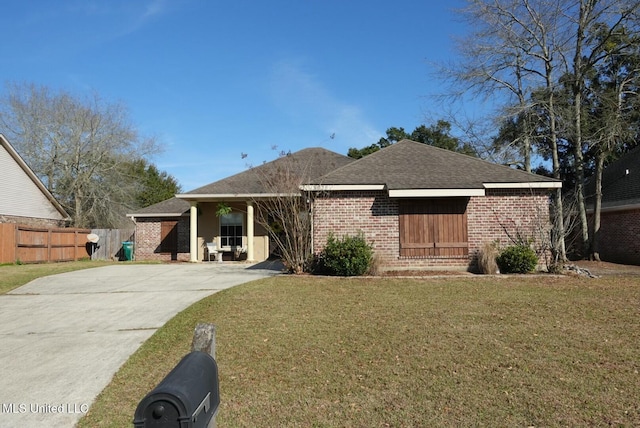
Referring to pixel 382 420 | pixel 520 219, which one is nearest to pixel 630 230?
pixel 520 219

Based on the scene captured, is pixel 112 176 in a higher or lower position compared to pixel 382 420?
higher

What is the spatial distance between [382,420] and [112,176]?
31.8m

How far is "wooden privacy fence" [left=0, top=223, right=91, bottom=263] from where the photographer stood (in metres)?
18.8

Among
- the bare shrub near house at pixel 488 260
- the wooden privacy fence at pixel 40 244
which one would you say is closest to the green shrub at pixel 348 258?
the bare shrub near house at pixel 488 260

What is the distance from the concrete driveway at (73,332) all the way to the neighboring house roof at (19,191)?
38.3ft

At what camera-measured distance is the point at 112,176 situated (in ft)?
103

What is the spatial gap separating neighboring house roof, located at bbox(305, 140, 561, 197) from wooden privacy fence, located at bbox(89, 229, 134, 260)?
51.5 feet

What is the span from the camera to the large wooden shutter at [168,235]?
72.4 ft

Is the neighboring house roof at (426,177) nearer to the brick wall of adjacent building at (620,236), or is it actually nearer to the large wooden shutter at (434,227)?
the large wooden shutter at (434,227)

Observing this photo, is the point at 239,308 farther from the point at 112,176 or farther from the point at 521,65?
the point at 112,176

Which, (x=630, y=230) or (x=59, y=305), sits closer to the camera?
(x=59, y=305)

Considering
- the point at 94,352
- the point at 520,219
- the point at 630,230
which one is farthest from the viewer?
the point at 630,230

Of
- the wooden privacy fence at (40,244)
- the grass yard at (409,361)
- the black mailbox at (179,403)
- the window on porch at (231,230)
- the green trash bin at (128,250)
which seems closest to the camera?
the black mailbox at (179,403)

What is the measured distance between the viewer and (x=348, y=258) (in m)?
12.1
